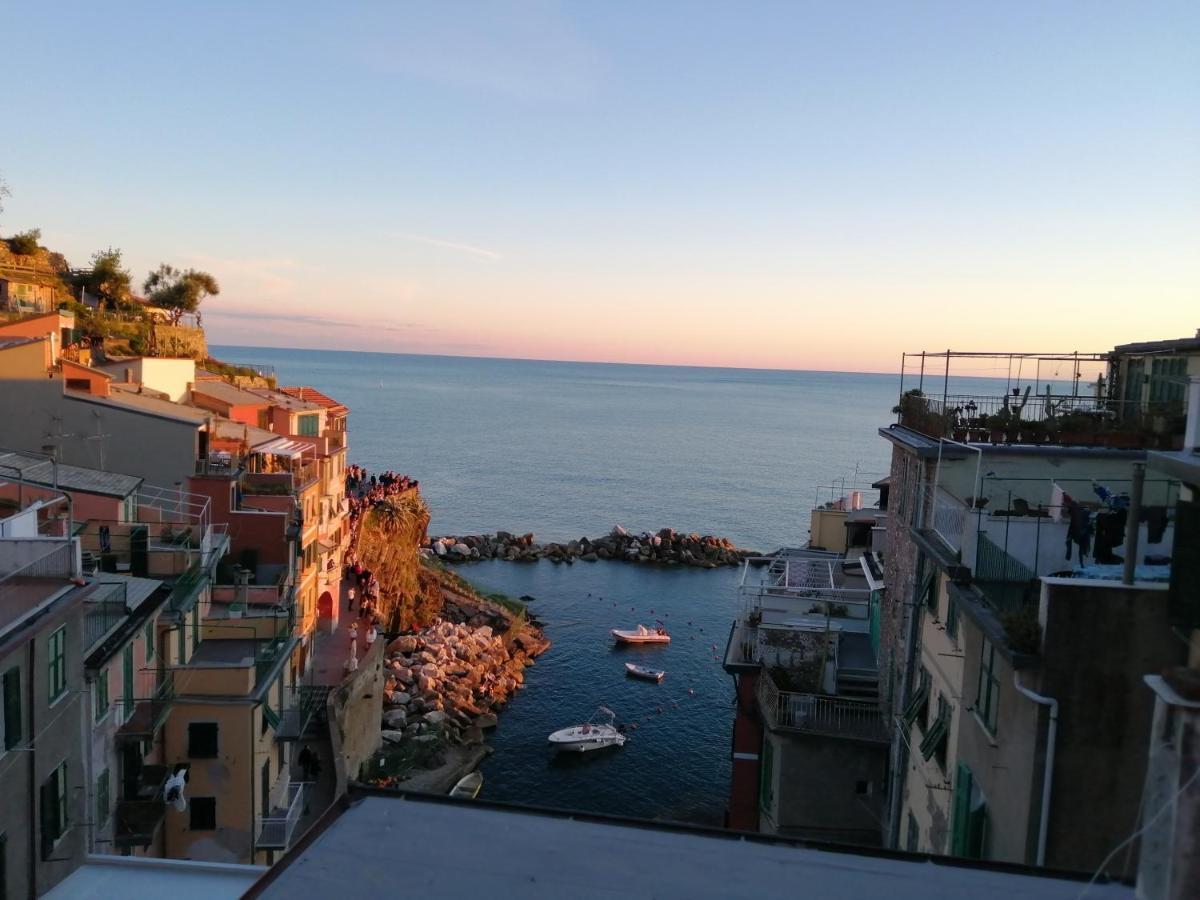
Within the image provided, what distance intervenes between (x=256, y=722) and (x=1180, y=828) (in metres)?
16.4

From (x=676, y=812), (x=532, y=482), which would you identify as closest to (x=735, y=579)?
(x=676, y=812)

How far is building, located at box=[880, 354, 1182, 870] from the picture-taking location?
8.94m

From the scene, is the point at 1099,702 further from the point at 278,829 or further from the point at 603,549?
the point at 603,549

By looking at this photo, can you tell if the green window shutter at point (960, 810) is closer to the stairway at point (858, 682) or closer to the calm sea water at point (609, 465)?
the stairway at point (858, 682)

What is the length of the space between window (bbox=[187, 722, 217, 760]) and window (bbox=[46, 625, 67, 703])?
5.58m

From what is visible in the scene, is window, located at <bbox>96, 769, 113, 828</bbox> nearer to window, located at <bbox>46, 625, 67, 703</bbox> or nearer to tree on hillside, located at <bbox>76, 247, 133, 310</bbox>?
window, located at <bbox>46, 625, 67, 703</bbox>

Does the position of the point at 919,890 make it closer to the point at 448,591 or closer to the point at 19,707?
the point at 19,707

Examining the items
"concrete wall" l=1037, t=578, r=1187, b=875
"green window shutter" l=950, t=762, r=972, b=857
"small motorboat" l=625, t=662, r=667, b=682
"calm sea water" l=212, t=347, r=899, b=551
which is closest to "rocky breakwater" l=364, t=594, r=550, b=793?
"small motorboat" l=625, t=662, r=667, b=682

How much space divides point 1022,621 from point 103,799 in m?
12.8

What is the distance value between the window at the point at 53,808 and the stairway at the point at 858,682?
14042mm

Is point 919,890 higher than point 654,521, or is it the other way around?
point 919,890

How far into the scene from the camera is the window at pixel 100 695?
1303 centimetres

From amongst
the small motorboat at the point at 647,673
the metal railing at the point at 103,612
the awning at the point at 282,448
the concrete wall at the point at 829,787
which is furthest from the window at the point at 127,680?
the small motorboat at the point at 647,673

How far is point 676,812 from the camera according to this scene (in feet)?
92.1
